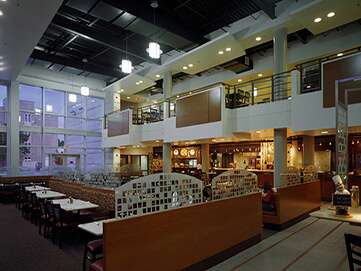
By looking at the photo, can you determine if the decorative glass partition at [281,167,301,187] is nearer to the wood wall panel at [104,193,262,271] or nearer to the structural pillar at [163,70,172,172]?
the wood wall panel at [104,193,262,271]

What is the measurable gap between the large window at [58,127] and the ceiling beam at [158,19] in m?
6.90

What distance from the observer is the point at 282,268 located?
3.99m

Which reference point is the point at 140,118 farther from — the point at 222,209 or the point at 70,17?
the point at 222,209

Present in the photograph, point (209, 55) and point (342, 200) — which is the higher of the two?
point (209, 55)

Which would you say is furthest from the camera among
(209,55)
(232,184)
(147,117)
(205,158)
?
(147,117)

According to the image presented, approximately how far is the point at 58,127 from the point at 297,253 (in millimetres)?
15977

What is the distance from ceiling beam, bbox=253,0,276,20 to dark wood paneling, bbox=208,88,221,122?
3.30m

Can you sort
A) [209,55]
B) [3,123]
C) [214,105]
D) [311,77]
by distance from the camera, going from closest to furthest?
[311,77]
[214,105]
[209,55]
[3,123]

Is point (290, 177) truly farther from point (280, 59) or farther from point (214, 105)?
point (280, 59)

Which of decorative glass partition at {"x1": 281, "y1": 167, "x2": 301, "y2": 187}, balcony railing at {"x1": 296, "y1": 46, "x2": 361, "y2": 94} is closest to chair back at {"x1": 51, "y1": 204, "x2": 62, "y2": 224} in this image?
decorative glass partition at {"x1": 281, "y1": 167, "x2": 301, "y2": 187}

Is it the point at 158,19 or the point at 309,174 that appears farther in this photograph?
the point at 158,19

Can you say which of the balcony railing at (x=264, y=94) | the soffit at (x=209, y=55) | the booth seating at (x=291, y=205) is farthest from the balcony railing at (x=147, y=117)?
the booth seating at (x=291, y=205)

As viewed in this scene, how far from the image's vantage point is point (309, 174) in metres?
8.08

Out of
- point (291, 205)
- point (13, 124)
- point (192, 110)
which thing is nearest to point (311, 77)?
point (291, 205)
